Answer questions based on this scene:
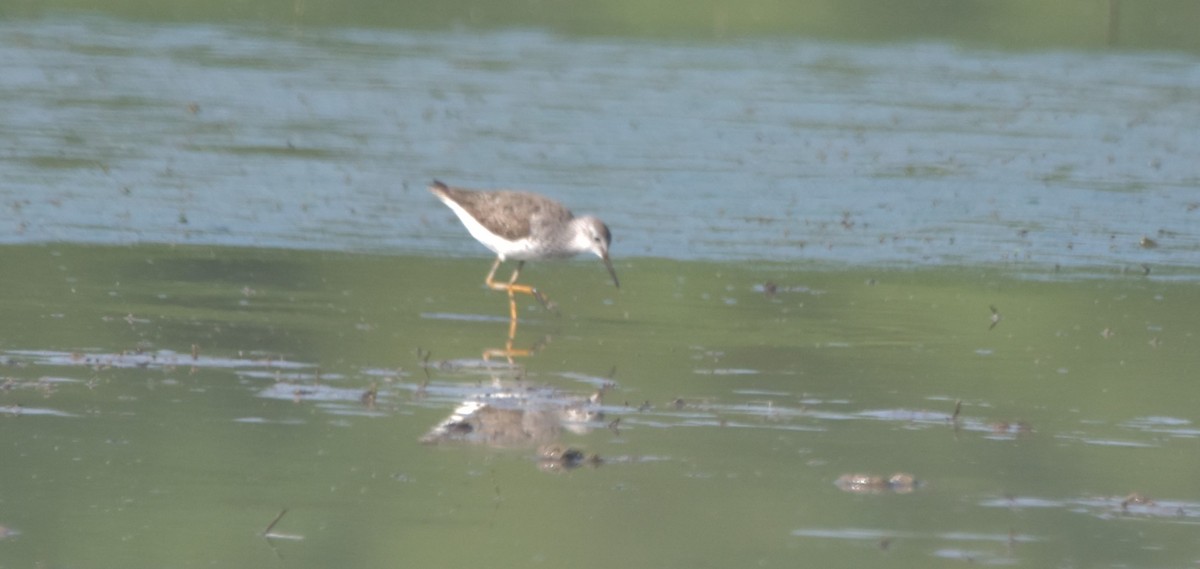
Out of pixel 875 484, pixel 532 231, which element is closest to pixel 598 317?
pixel 532 231

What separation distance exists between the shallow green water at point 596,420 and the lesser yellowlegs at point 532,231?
32cm

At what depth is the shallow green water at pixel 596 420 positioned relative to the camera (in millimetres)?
7977

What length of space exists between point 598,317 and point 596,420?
3.35m

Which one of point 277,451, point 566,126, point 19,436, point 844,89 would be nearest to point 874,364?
point 277,451

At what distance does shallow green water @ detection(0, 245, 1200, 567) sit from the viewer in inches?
314

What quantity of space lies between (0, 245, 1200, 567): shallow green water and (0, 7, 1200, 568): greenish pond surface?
3 centimetres

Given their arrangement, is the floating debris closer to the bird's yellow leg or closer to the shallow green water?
the shallow green water

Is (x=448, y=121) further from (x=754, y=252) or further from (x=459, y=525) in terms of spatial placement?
(x=459, y=525)

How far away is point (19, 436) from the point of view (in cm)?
905

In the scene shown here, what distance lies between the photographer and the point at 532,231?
1391 centimetres

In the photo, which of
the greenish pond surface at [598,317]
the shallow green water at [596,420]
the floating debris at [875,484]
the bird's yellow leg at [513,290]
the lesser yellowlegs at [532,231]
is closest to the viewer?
the shallow green water at [596,420]

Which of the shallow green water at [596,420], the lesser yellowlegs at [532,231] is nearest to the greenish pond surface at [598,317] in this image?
the shallow green water at [596,420]

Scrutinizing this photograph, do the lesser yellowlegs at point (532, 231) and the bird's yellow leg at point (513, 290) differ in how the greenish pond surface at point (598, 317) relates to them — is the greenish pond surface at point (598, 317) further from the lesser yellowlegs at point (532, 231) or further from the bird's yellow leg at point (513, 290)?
the lesser yellowlegs at point (532, 231)

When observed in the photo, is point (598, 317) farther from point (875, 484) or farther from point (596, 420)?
point (875, 484)
